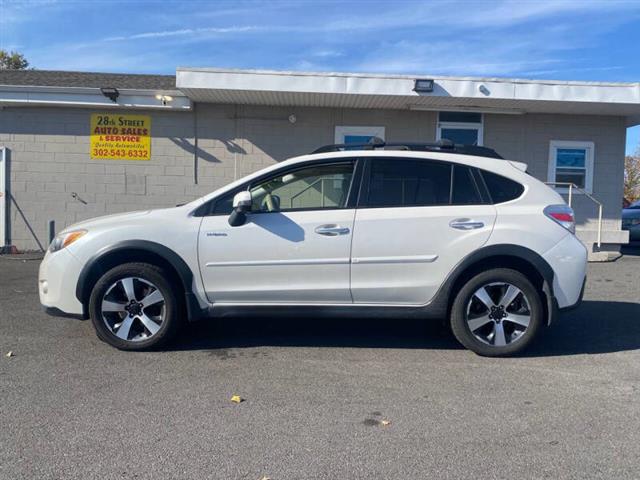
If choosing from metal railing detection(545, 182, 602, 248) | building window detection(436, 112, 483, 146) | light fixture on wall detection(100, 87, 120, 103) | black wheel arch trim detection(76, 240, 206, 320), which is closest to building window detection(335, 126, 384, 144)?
building window detection(436, 112, 483, 146)

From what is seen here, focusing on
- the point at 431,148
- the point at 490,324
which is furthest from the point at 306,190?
the point at 490,324

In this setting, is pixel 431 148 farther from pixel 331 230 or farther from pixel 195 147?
pixel 195 147

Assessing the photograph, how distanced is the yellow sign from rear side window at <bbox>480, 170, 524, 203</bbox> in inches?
327

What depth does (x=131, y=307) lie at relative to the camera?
5.09 meters

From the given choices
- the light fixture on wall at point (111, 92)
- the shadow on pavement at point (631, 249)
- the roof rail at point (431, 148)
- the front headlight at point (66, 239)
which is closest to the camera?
the front headlight at point (66, 239)

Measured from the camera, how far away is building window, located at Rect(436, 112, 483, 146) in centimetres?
1192

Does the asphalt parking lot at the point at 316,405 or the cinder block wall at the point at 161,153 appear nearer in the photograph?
the asphalt parking lot at the point at 316,405

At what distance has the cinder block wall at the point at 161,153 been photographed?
11.7 metres

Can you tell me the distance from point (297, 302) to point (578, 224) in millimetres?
9126

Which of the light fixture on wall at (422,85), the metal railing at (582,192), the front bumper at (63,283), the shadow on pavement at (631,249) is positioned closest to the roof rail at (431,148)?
the front bumper at (63,283)

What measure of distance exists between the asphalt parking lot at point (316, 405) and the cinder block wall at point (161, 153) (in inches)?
235

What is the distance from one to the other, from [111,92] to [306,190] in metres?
7.25

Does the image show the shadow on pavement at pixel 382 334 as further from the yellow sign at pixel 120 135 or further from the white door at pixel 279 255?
the yellow sign at pixel 120 135

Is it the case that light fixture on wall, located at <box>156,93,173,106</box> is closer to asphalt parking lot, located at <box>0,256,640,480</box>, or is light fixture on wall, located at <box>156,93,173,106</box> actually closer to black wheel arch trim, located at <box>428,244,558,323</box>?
asphalt parking lot, located at <box>0,256,640,480</box>
